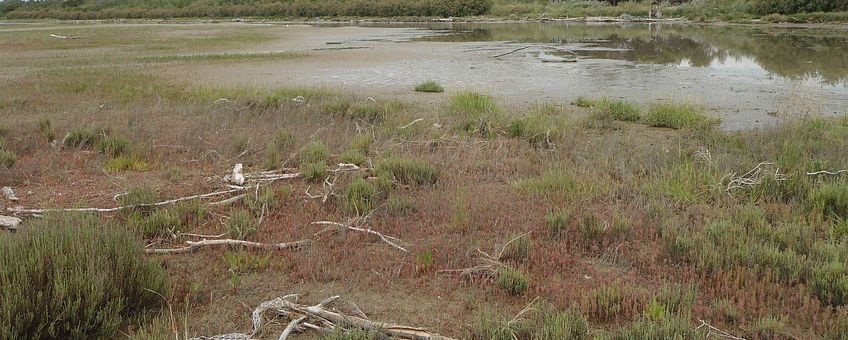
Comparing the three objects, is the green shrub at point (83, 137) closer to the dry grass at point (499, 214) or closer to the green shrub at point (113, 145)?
the dry grass at point (499, 214)

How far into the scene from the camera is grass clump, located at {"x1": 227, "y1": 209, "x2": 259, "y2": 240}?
5484 millimetres

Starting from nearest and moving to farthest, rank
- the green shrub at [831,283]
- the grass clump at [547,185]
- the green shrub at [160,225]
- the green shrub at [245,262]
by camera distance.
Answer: the green shrub at [831,283] < the green shrub at [245,262] < the green shrub at [160,225] < the grass clump at [547,185]

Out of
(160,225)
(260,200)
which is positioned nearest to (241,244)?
(160,225)

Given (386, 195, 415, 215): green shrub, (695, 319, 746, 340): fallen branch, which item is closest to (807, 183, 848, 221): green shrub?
(695, 319, 746, 340): fallen branch

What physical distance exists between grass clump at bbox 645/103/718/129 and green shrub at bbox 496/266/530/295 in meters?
7.19

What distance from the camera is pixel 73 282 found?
148 inches

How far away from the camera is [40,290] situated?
3678 mm

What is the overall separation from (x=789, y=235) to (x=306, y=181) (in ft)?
16.9

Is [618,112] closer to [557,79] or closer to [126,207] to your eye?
[557,79]

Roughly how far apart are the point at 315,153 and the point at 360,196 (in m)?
2.12

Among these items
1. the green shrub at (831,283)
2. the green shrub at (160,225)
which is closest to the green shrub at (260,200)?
the green shrub at (160,225)

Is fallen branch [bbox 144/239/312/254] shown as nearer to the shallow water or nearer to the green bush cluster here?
the shallow water

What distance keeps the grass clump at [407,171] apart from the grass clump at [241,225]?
1829 mm

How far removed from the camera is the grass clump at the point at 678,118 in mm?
10491
